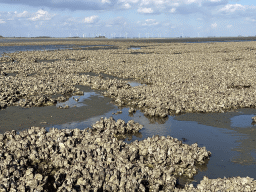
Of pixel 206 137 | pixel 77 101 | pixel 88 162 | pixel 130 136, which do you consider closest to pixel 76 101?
pixel 77 101

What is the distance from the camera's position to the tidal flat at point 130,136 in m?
6.92

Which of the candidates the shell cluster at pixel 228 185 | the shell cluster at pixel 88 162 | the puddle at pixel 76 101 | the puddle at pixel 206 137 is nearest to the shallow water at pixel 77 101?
the puddle at pixel 76 101

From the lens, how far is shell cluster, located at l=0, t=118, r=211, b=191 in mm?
6617

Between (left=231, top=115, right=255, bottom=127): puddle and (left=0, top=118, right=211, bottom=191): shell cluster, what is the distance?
182 inches

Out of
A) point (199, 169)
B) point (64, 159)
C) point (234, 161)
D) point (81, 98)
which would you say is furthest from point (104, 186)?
point (81, 98)

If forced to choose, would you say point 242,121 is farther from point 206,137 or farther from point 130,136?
point 130,136

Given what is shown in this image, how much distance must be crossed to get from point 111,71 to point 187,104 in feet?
47.9

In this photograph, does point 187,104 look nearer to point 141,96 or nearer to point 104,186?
point 141,96

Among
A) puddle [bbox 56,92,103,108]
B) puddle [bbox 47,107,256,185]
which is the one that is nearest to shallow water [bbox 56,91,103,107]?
puddle [bbox 56,92,103,108]

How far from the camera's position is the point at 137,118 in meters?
13.1

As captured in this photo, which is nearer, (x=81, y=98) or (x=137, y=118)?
(x=137, y=118)

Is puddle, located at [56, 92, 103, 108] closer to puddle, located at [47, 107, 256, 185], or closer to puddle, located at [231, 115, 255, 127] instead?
puddle, located at [47, 107, 256, 185]

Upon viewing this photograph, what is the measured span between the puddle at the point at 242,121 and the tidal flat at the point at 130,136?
0.19ft

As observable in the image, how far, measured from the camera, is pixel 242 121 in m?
12.6
